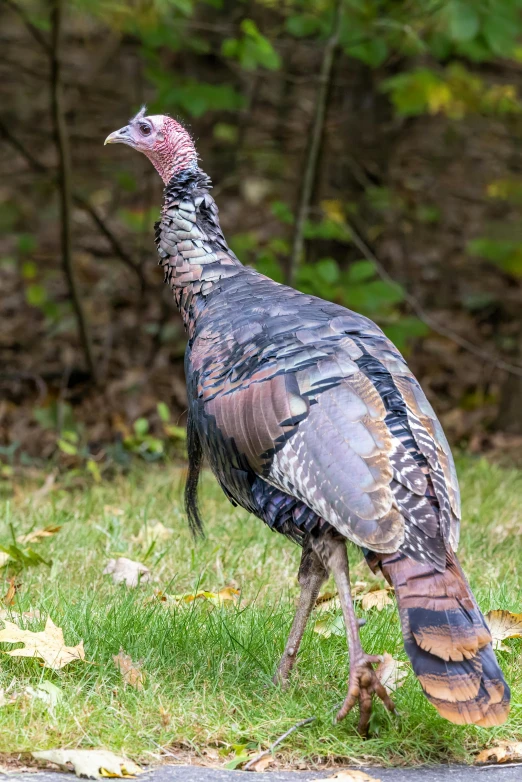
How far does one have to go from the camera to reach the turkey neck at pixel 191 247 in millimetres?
3939

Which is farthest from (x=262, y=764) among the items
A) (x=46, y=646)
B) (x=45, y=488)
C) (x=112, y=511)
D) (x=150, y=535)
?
(x=45, y=488)

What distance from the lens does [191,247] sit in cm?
398

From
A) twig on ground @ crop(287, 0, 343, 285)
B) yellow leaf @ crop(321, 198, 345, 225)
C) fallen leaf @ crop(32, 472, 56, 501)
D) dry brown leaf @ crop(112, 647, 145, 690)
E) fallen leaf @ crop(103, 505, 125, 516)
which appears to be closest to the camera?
dry brown leaf @ crop(112, 647, 145, 690)

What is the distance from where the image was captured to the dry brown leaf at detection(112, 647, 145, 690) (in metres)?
3.16

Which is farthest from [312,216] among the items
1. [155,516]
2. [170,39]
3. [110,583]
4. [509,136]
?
[110,583]

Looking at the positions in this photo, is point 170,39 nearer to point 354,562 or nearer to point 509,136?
point 509,136

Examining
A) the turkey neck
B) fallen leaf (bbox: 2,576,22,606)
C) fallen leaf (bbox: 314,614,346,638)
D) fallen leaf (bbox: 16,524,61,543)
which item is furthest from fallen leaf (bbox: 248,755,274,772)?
fallen leaf (bbox: 16,524,61,543)

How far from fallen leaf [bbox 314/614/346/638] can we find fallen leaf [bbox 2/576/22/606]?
3.74 feet

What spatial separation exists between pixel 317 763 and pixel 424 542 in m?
0.69

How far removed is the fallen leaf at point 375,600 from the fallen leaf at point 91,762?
1.52 metres

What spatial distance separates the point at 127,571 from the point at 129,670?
1104mm

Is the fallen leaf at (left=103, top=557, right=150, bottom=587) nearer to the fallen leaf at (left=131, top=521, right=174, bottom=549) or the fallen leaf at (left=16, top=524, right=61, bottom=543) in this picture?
the fallen leaf at (left=131, top=521, right=174, bottom=549)

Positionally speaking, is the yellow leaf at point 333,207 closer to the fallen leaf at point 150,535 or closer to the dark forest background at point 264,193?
the dark forest background at point 264,193

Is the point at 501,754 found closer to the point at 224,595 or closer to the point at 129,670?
the point at 129,670
